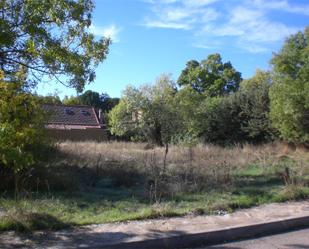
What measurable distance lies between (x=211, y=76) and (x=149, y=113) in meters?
33.5

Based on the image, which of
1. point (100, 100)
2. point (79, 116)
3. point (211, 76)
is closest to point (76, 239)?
point (79, 116)

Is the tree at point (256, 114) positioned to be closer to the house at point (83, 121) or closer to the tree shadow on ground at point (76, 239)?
the house at point (83, 121)

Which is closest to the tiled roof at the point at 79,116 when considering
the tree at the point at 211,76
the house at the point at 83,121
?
the house at the point at 83,121

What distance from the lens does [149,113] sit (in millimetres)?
40969

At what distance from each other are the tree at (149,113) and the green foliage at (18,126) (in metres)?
25.5

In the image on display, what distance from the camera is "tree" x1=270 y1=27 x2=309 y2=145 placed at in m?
22.0

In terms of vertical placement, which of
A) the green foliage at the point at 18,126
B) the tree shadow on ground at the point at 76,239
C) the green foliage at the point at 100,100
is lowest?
the tree shadow on ground at the point at 76,239

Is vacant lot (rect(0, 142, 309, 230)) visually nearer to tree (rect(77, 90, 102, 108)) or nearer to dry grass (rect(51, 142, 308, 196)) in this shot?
dry grass (rect(51, 142, 308, 196))

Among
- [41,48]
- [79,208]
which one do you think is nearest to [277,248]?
[79,208]

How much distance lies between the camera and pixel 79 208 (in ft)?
30.8

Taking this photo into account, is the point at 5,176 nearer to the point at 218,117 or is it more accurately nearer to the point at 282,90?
the point at 282,90

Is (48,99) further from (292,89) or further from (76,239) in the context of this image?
(292,89)

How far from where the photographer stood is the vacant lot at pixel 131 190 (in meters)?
8.50

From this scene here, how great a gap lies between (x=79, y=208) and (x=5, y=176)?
301 cm
